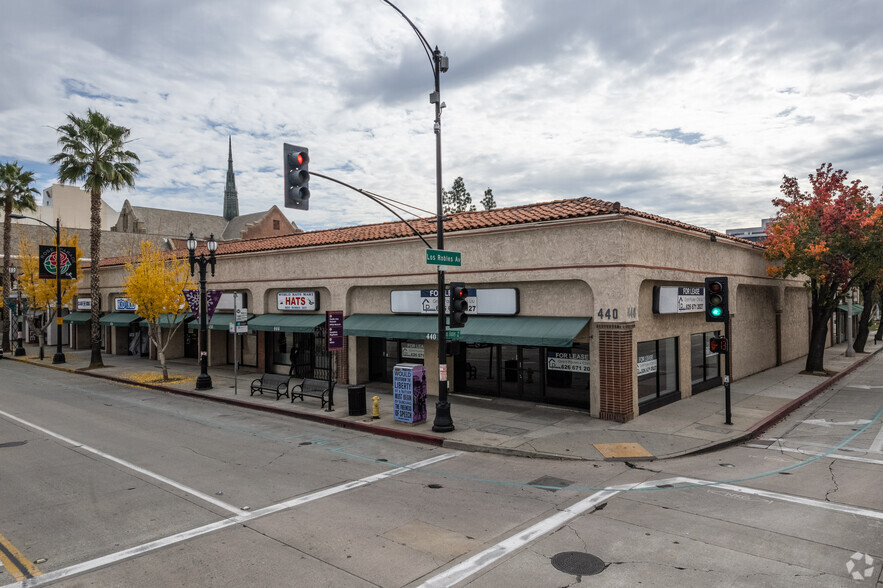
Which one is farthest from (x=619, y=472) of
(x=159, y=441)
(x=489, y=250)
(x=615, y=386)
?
(x=159, y=441)

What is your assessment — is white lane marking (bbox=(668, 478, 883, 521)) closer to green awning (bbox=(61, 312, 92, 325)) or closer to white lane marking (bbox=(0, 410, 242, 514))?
white lane marking (bbox=(0, 410, 242, 514))

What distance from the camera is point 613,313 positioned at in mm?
14719

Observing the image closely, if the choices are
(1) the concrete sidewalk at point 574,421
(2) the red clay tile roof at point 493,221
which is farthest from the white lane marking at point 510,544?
(2) the red clay tile roof at point 493,221

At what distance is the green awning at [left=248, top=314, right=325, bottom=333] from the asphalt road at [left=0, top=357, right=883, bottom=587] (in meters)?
7.76

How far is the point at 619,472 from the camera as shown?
35.5ft

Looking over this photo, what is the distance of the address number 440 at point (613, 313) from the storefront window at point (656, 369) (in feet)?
4.95

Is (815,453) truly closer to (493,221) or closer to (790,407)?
(790,407)

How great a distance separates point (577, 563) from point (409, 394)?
8.24 meters

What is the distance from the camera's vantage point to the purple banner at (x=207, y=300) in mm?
22219

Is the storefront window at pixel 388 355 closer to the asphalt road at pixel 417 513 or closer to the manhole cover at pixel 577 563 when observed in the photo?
the asphalt road at pixel 417 513

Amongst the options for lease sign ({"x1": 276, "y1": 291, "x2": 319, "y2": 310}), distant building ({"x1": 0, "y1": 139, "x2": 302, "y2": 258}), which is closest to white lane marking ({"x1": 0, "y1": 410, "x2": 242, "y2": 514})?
for lease sign ({"x1": 276, "y1": 291, "x2": 319, "y2": 310})

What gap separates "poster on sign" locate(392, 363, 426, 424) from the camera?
1463cm

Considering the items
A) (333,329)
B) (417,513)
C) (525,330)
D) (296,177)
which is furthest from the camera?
(333,329)

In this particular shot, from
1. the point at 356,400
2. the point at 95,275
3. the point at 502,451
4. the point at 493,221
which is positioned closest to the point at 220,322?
the point at 95,275
